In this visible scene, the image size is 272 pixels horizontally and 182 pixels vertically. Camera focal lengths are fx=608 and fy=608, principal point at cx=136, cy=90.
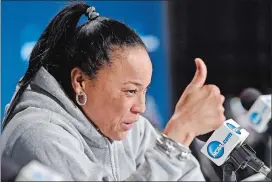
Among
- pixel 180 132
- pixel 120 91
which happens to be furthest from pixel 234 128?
pixel 120 91

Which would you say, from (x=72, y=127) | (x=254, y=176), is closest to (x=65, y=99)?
(x=72, y=127)

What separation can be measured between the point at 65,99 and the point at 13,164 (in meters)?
0.16

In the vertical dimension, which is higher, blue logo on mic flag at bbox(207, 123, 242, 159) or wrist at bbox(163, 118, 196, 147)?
wrist at bbox(163, 118, 196, 147)

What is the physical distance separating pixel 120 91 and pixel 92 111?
0.24 ft

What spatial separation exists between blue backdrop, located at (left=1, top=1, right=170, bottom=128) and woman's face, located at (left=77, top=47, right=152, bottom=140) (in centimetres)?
8

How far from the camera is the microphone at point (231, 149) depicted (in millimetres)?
1304

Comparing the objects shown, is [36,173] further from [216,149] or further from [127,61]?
[216,149]

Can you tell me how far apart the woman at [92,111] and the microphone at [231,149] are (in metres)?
0.04

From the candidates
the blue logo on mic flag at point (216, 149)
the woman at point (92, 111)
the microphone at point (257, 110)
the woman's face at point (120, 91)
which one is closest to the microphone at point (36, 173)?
the woman at point (92, 111)

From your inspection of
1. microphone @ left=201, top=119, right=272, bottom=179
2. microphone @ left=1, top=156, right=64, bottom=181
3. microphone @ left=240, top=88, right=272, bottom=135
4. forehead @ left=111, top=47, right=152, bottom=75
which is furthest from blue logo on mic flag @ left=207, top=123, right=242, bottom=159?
microphone @ left=1, top=156, right=64, bottom=181

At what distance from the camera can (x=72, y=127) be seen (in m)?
1.24

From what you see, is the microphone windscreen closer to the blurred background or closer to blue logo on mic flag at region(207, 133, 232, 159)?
the blurred background

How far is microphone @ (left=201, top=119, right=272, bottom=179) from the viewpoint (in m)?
1.30

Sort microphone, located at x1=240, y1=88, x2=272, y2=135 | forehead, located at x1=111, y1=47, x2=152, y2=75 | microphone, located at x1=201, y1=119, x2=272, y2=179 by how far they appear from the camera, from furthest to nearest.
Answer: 1. microphone, located at x1=240, y1=88, x2=272, y2=135
2. microphone, located at x1=201, y1=119, x2=272, y2=179
3. forehead, located at x1=111, y1=47, x2=152, y2=75
